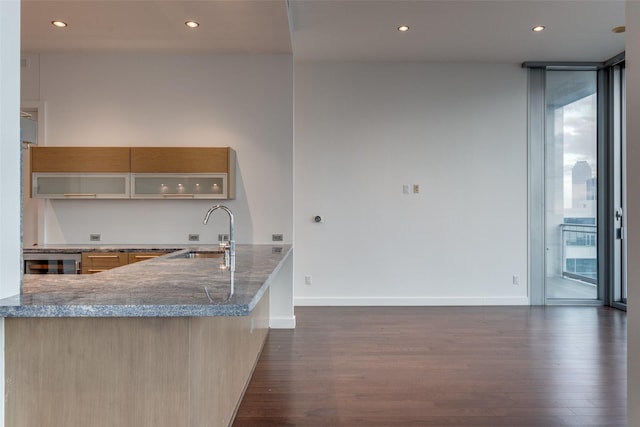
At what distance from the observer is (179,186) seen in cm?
429

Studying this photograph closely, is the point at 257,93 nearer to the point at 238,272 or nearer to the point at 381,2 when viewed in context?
the point at 381,2

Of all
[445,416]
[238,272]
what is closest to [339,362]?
[445,416]

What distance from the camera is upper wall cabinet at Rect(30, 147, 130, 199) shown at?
13.7 feet

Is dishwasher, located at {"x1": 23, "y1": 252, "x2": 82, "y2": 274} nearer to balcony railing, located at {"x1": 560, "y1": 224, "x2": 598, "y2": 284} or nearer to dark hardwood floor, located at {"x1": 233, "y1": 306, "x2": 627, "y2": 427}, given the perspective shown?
dark hardwood floor, located at {"x1": 233, "y1": 306, "x2": 627, "y2": 427}

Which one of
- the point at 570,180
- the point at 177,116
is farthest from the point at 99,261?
the point at 570,180

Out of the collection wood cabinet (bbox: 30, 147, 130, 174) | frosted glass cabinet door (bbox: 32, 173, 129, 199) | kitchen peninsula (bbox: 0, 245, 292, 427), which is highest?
wood cabinet (bbox: 30, 147, 130, 174)

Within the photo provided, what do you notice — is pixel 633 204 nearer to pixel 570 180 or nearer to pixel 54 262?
pixel 54 262

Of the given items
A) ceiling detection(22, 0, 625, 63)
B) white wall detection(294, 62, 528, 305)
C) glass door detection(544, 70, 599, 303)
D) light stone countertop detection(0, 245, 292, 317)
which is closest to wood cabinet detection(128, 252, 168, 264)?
light stone countertop detection(0, 245, 292, 317)

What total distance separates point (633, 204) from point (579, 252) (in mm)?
4622

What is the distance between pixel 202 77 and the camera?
4.54 metres

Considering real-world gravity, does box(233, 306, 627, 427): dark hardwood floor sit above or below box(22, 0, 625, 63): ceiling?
below

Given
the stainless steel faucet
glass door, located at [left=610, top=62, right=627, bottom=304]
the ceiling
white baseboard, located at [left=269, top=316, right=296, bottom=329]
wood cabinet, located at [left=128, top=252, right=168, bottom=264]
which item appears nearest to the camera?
the stainless steel faucet

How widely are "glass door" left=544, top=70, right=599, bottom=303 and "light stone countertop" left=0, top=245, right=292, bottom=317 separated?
4.54m

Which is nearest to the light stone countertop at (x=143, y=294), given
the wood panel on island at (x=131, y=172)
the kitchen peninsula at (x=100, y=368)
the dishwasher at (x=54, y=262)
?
the kitchen peninsula at (x=100, y=368)
